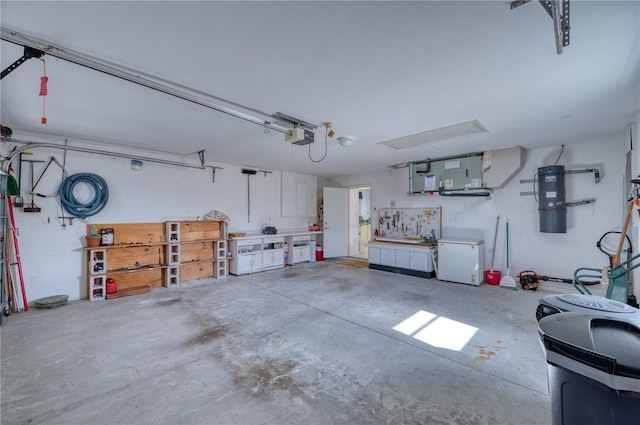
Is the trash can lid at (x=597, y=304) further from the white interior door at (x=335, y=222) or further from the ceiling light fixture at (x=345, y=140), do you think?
the white interior door at (x=335, y=222)

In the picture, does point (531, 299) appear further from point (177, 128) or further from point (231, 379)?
point (177, 128)

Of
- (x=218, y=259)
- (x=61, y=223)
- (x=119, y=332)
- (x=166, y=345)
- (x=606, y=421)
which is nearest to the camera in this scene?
(x=606, y=421)

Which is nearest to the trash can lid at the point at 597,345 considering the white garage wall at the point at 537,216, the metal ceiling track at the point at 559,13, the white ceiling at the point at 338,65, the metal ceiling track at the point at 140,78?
the metal ceiling track at the point at 559,13

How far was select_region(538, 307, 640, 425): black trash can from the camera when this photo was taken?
0.95 m

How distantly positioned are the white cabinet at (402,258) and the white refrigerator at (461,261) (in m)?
0.25

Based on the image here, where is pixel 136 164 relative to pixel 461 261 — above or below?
above

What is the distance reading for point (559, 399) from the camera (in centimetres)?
115

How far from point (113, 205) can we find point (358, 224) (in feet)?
23.0

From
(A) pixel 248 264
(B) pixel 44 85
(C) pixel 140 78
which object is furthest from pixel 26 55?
(A) pixel 248 264

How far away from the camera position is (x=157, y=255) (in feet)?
16.2

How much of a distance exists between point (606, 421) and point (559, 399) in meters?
0.16

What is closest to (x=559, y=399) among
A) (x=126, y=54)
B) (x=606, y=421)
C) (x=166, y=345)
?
(x=606, y=421)

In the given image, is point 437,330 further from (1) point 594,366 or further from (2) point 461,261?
(2) point 461,261

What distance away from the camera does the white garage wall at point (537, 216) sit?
4.10 metres
